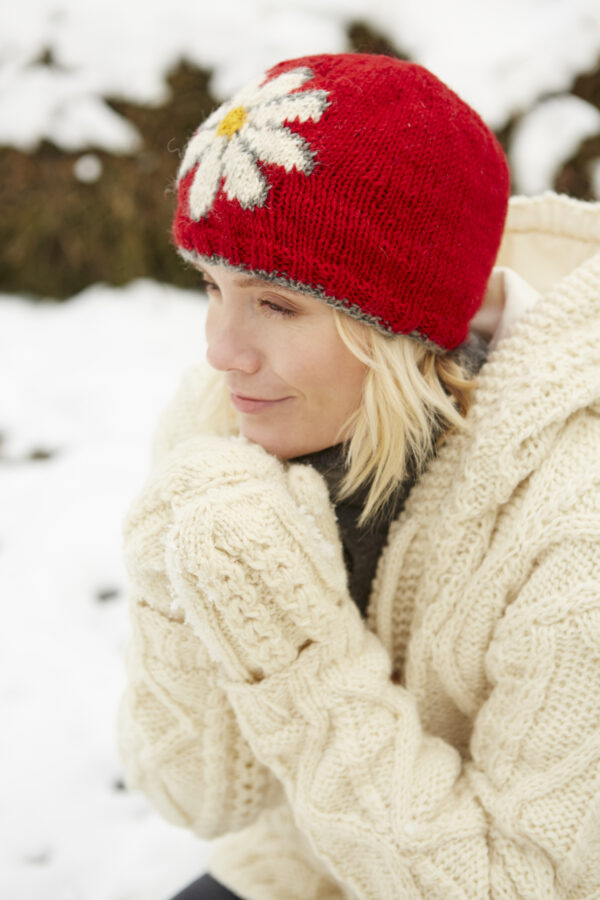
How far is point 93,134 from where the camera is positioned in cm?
331

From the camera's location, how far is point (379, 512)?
3.88ft

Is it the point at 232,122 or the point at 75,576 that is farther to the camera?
the point at 75,576

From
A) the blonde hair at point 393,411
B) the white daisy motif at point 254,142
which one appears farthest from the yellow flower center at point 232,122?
the blonde hair at point 393,411

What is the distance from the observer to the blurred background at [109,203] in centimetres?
215

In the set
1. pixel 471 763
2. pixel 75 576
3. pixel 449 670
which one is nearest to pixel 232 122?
pixel 449 670

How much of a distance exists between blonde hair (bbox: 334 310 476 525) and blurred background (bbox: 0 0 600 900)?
43.4 inches

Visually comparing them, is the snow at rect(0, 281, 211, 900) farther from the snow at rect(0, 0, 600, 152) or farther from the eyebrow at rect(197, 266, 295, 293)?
the eyebrow at rect(197, 266, 295, 293)

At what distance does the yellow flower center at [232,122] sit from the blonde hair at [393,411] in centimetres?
27

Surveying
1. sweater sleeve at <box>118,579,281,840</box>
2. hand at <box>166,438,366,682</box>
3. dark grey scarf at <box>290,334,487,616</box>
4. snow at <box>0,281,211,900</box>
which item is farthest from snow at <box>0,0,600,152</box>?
sweater sleeve at <box>118,579,281,840</box>

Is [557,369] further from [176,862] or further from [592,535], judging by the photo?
[176,862]

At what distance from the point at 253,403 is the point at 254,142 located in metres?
0.35

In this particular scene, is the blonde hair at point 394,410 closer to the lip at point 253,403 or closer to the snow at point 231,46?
the lip at point 253,403

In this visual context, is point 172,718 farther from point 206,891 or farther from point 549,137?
point 549,137

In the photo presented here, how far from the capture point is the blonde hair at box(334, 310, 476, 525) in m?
1.07
